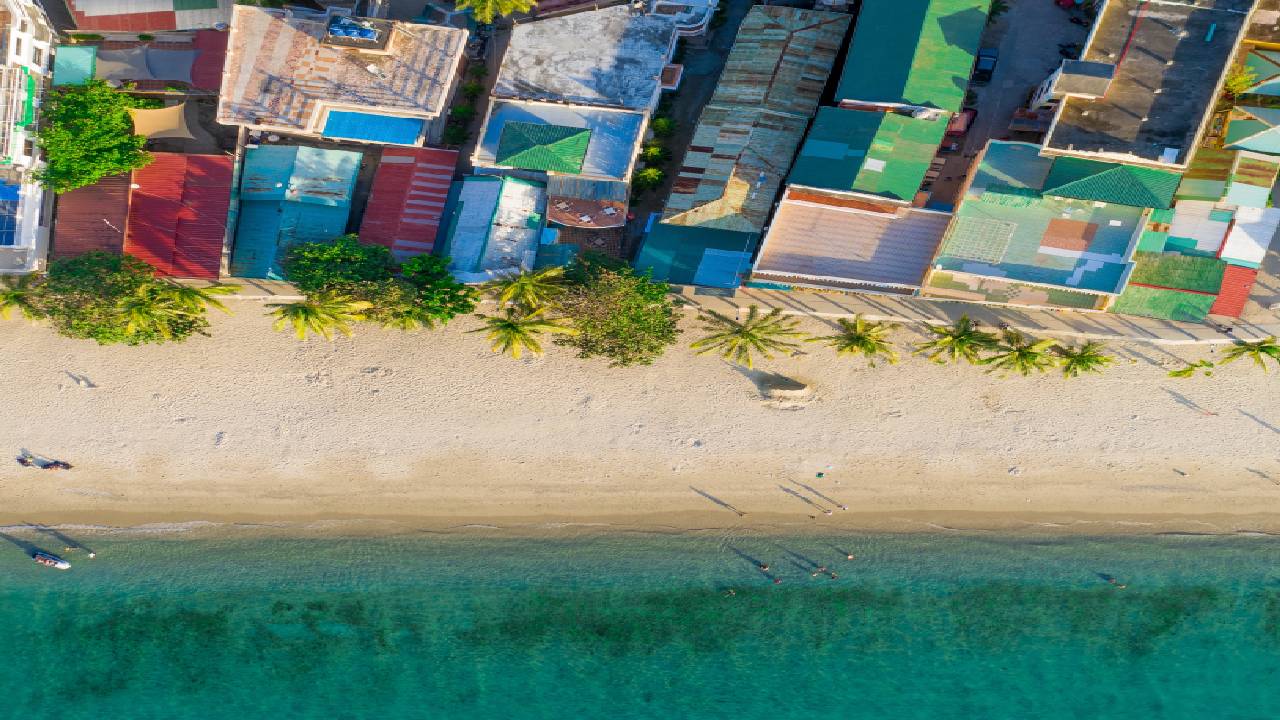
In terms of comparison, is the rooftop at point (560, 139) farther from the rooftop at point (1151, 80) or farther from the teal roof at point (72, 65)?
the teal roof at point (72, 65)

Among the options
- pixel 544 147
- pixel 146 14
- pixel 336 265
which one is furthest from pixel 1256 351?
pixel 146 14

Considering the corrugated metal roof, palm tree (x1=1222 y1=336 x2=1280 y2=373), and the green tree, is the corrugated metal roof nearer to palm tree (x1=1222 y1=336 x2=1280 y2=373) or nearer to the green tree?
the green tree

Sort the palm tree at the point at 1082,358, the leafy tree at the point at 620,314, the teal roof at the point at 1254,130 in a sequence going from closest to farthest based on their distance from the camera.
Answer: the teal roof at the point at 1254,130, the leafy tree at the point at 620,314, the palm tree at the point at 1082,358

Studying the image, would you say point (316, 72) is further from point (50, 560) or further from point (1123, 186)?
point (1123, 186)

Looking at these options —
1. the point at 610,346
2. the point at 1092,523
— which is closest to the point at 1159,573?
the point at 1092,523

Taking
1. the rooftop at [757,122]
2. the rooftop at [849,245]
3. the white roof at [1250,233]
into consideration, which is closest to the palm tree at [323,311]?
the rooftop at [757,122]

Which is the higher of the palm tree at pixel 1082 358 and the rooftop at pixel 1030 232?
the rooftop at pixel 1030 232

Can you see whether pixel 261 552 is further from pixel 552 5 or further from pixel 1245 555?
pixel 1245 555
